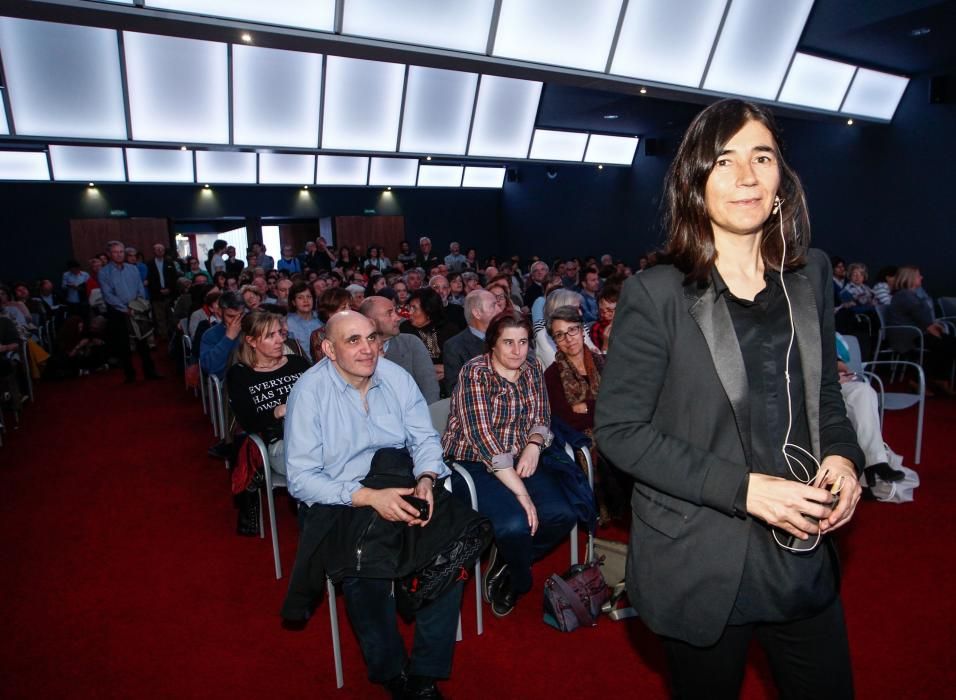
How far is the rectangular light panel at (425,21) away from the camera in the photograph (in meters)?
5.06

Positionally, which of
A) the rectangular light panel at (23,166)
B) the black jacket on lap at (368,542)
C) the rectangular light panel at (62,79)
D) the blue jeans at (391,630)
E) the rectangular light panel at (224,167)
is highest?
the rectangular light panel at (62,79)

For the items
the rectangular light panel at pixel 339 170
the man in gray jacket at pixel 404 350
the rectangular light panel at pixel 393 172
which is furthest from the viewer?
the rectangular light panel at pixel 393 172

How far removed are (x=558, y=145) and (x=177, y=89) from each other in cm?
685

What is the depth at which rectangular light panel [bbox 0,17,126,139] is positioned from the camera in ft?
21.4

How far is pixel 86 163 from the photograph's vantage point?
1278cm

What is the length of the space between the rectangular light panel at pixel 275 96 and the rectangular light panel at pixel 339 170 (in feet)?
20.6

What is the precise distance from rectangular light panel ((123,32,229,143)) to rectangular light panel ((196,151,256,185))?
6.30 metres

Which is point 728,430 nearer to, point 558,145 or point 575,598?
point 575,598

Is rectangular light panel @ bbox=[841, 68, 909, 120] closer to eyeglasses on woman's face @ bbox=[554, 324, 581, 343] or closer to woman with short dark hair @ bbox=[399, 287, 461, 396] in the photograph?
woman with short dark hair @ bbox=[399, 287, 461, 396]

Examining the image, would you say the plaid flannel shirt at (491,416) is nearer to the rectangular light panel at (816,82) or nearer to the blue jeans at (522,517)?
the blue jeans at (522,517)

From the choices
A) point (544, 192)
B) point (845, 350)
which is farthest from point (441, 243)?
point (845, 350)

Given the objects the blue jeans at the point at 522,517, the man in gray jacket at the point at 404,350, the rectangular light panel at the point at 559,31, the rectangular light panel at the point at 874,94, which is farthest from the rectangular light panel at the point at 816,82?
the blue jeans at the point at 522,517

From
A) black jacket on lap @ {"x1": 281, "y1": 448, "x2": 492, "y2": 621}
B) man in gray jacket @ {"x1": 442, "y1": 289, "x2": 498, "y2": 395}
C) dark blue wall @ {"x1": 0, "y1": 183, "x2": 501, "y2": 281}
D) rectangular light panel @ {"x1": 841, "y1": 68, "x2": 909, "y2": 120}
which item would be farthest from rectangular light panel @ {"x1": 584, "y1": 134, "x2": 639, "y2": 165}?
black jacket on lap @ {"x1": 281, "y1": 448, "x2": 492, "y2": 621}

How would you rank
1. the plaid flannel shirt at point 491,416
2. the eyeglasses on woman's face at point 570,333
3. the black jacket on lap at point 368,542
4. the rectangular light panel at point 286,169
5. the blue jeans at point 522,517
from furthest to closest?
the rectangular light panel at point 286,169, the eyeglasses on woman's face at point 570,333, the plaid flannel shirt at point 491,416, the blue jeans at point 522,517, the black jacket on lap at point 368,542
